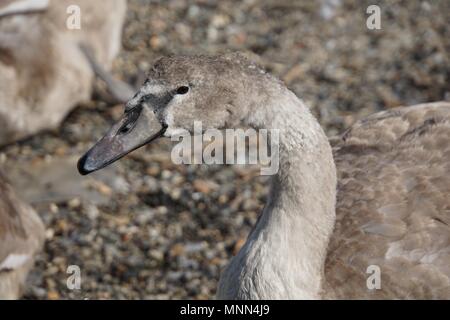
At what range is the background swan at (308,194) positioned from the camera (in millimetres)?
3727

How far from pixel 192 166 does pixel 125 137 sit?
254 cm

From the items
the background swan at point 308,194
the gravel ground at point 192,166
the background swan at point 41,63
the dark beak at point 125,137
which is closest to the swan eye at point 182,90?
the background swan at point 308,194

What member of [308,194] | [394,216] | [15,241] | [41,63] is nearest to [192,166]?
[41,63]

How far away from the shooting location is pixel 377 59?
7484 mm

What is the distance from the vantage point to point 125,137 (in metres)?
3.87

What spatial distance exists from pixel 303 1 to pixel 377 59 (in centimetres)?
97

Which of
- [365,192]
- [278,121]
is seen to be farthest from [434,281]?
[278,121]

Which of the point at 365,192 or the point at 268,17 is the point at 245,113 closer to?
the point at 365,192

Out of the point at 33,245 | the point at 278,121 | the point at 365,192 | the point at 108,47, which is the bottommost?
the point at 33,245

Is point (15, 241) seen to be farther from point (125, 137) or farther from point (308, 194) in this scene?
point (308, 194)

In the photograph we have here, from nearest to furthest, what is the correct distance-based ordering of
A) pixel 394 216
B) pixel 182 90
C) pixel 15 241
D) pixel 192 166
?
pixel 182 90
pixel 394 216
pixel 15 241
pixel 192 166

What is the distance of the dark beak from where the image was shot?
3816 mm

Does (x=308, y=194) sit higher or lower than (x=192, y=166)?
higher

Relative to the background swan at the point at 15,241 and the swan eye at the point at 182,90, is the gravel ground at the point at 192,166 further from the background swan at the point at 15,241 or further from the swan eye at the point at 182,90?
the swan eye at the point at 182,90
